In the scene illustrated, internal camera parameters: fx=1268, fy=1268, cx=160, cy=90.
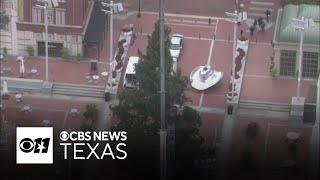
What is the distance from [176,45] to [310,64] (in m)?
12.4

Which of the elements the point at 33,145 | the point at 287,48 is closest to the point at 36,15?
the point at 287,48

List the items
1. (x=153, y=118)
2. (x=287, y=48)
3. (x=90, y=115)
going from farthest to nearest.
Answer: (x=287, y=48), (x=90, y=115), (x=153, y=118)

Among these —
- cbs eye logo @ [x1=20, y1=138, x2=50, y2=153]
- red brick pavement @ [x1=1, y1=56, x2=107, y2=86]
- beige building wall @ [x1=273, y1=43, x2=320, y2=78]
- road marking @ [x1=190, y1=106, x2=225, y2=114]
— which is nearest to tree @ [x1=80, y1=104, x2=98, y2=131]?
red brick pavement @ [x1=1, y1=56, x2=107, y2=86]

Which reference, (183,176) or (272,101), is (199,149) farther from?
(272,101)

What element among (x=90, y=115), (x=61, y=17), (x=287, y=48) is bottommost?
(x=90, y=115)

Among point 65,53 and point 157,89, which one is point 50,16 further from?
point 157,89

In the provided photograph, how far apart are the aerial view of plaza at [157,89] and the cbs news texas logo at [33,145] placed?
23cm

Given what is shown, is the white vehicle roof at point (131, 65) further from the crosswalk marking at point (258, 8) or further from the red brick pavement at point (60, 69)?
the crosswalk marking at point (258, 8)

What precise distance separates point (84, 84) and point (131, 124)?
19995 mm

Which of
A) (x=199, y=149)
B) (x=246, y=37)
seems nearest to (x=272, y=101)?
(x=246, y=37)

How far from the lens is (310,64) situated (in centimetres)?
11056

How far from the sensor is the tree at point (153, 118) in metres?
89.3

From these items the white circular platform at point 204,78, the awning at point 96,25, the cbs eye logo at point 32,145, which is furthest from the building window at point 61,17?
the cbs eye logo at point 32,145

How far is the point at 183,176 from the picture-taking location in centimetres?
8894
